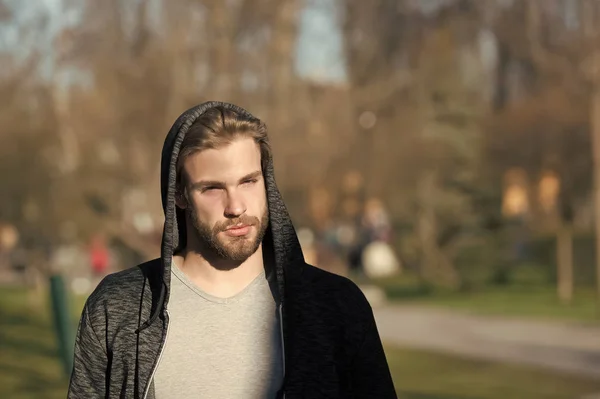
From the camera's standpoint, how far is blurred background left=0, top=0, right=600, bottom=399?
15.4 meters

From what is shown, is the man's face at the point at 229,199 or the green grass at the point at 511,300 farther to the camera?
the green grass at the point at 511,300

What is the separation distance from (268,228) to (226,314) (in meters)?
0.27

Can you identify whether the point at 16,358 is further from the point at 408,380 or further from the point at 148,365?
the point at 148,365

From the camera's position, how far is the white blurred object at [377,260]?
103ft

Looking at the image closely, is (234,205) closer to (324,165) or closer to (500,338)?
(500,338)

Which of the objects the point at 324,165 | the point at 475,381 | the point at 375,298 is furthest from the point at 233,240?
the point at 324,165

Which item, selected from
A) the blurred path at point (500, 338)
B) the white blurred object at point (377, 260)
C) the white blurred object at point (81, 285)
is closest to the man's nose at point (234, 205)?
the blurred path at point (500, 338)

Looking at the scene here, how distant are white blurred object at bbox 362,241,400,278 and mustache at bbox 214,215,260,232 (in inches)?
1081

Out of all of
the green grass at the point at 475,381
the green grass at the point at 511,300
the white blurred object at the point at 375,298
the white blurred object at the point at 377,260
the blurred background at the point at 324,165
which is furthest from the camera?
the white blurred object at the point at 377,260

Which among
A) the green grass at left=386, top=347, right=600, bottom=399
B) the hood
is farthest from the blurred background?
the hood

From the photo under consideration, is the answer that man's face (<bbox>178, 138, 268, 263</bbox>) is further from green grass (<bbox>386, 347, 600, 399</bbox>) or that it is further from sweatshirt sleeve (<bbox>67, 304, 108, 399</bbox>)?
green grass (<bbox>386, 347, 600, 399</bbox>)

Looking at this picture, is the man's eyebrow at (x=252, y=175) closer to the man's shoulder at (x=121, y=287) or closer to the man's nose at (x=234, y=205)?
the man's nose at (x=234, y=205)

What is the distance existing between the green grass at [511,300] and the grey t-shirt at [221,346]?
16.2 metres

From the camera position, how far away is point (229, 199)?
10.0 ft
